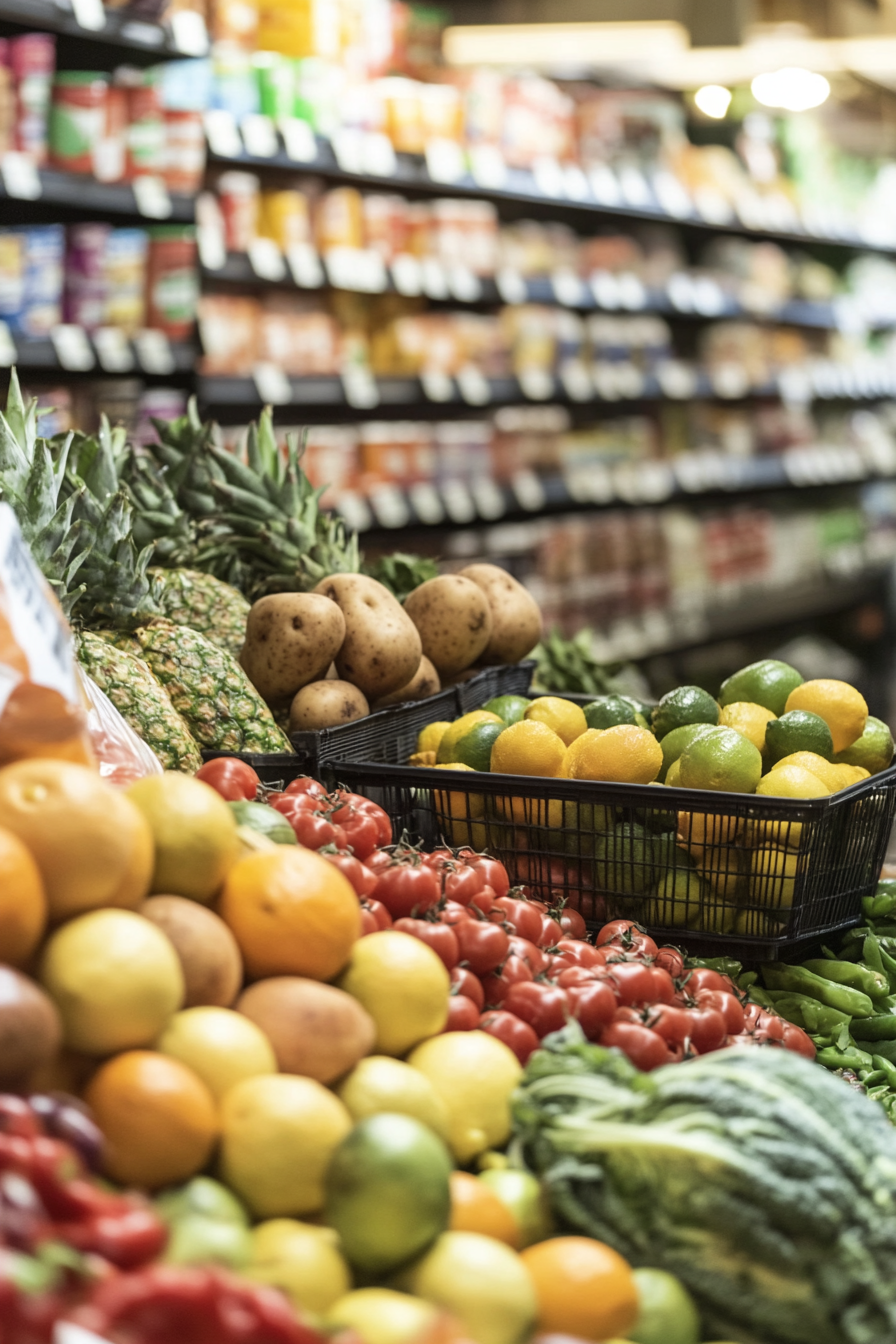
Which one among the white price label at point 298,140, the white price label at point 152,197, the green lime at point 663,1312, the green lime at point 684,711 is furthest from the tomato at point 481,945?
the white price label at point 298,140

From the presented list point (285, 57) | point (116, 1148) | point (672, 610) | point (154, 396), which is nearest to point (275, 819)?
point (116, 1148)

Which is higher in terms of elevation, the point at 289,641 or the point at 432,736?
the point at 289,641

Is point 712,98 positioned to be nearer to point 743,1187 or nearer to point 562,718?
point 562,718

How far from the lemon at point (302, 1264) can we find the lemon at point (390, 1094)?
0.12 metres

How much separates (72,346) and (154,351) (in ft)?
1.15

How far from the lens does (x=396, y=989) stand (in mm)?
1193

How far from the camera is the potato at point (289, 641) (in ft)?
7.52

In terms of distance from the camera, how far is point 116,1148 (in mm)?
958

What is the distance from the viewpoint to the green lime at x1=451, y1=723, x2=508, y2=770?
2062mm

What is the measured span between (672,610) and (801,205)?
2681mm

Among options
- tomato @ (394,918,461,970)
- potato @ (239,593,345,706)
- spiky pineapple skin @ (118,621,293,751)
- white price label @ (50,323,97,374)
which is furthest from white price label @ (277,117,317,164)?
tomato @ (394,918,461,970)

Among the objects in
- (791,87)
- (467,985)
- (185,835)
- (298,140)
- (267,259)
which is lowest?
(467,985)

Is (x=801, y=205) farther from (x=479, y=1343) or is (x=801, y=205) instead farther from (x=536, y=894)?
(x=479, y=1343)

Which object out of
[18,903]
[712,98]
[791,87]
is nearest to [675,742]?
[18,903]
